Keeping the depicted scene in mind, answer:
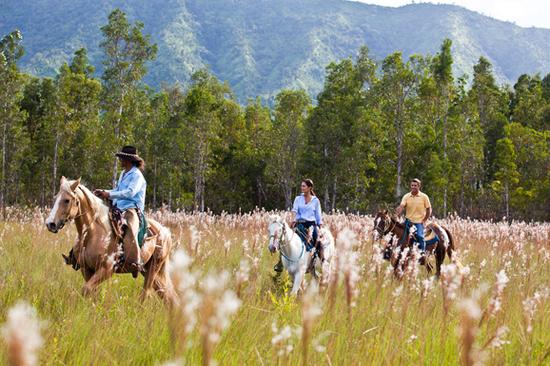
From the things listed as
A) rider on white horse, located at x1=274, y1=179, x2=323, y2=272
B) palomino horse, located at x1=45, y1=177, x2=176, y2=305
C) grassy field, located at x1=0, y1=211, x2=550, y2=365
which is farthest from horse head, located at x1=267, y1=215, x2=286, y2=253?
grassy field, located at x1=0, y1=211, x2=550, y2=365

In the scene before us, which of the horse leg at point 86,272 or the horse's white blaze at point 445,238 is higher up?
the horse leg at point 86,272

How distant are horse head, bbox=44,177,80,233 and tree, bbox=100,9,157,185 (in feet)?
90.7

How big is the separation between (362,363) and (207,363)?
2.35m

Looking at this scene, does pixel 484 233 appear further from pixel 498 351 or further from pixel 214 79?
pixel 214 79

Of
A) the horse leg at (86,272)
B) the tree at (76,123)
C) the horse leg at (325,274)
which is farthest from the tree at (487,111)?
the horse leg at (325,274)

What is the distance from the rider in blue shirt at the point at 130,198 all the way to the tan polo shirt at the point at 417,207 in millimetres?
5705

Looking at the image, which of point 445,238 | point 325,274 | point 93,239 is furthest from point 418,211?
point 325,274

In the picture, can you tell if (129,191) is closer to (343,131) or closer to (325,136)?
(343,131)

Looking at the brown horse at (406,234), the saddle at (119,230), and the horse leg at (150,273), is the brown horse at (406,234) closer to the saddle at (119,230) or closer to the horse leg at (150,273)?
the horse leg at (150,273)

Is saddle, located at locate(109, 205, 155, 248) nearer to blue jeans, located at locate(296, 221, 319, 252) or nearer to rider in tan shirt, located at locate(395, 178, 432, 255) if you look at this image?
blue jeans, located at locate(296, 221, 319, 252)

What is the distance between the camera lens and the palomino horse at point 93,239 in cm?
593

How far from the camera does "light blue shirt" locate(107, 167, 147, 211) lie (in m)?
6.60

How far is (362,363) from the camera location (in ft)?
10.4

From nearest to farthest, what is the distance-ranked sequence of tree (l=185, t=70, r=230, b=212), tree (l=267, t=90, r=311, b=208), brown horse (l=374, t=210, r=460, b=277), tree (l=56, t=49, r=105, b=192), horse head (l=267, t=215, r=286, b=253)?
horse head (l=267, t=215, r=286, b=253), brown horse (l=374, t=210, r=460, b=277), tree (l=56, t=49, r=105, b=192), tree (l=267, t=90, r=311, b=208), tree (l=185, t=70, r=230, b=212)
